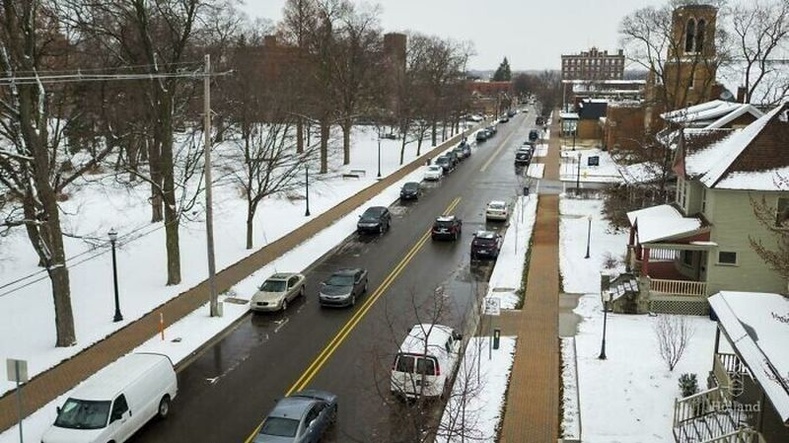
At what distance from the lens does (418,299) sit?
28375 mm

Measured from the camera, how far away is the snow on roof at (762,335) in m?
13.2

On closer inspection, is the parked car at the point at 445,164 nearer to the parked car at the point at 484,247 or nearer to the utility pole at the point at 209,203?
the parked car at the point at 484,247

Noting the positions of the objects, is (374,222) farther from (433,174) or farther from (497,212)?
(433,174)

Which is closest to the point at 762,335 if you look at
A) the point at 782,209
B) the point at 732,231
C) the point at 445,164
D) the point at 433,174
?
the point at 732,231

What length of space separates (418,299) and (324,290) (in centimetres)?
369

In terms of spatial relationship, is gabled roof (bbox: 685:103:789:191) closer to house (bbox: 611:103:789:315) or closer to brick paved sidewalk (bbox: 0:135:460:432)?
house (bbox: 611:103:789:315)

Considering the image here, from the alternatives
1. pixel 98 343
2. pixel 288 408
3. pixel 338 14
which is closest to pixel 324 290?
pixel 98 343

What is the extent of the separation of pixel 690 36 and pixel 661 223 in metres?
42.0

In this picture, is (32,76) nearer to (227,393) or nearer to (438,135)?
(227,393)

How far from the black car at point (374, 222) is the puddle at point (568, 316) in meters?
13.9

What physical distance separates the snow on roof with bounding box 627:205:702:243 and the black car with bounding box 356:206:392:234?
1371 centimetres

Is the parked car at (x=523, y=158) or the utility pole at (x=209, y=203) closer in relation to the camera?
the utility pole at (x=209, y=203)

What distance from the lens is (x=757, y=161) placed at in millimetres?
26922

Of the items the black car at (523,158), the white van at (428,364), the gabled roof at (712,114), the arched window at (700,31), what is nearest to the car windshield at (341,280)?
the white van at (428,364)
